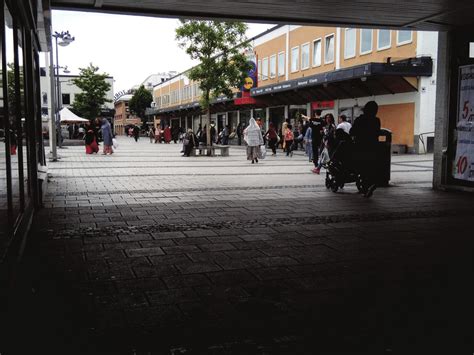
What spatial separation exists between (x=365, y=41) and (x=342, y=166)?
20.5 metres

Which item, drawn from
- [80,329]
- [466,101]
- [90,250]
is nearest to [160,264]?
[90,250]

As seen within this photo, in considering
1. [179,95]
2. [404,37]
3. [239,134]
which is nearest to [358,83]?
[404,37]

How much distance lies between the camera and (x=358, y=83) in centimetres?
2652

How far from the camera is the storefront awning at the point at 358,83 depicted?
23.2 m

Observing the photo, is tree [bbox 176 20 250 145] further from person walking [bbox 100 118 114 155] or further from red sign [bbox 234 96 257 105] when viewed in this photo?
red sign [bbox 234 96 257 105]

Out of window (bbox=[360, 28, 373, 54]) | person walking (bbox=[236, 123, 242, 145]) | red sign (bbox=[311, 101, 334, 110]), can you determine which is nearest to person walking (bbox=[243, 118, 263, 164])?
window (bbox=[360, 28, 373, 54])

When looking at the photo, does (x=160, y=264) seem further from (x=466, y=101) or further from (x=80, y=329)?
(x=466, y=101)

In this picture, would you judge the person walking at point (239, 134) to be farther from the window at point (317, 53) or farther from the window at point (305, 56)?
the window at point (317, 53)

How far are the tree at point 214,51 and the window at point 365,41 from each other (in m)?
7.89

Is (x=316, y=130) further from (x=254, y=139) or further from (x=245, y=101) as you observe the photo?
(x=245, y=101)

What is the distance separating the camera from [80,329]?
317cm

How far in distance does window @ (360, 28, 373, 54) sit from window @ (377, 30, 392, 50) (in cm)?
82

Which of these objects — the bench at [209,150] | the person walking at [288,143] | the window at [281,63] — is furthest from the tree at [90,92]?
the person walking at [288,143]

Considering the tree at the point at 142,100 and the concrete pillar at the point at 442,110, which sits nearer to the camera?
the concrete pillar at the point at 442,110
